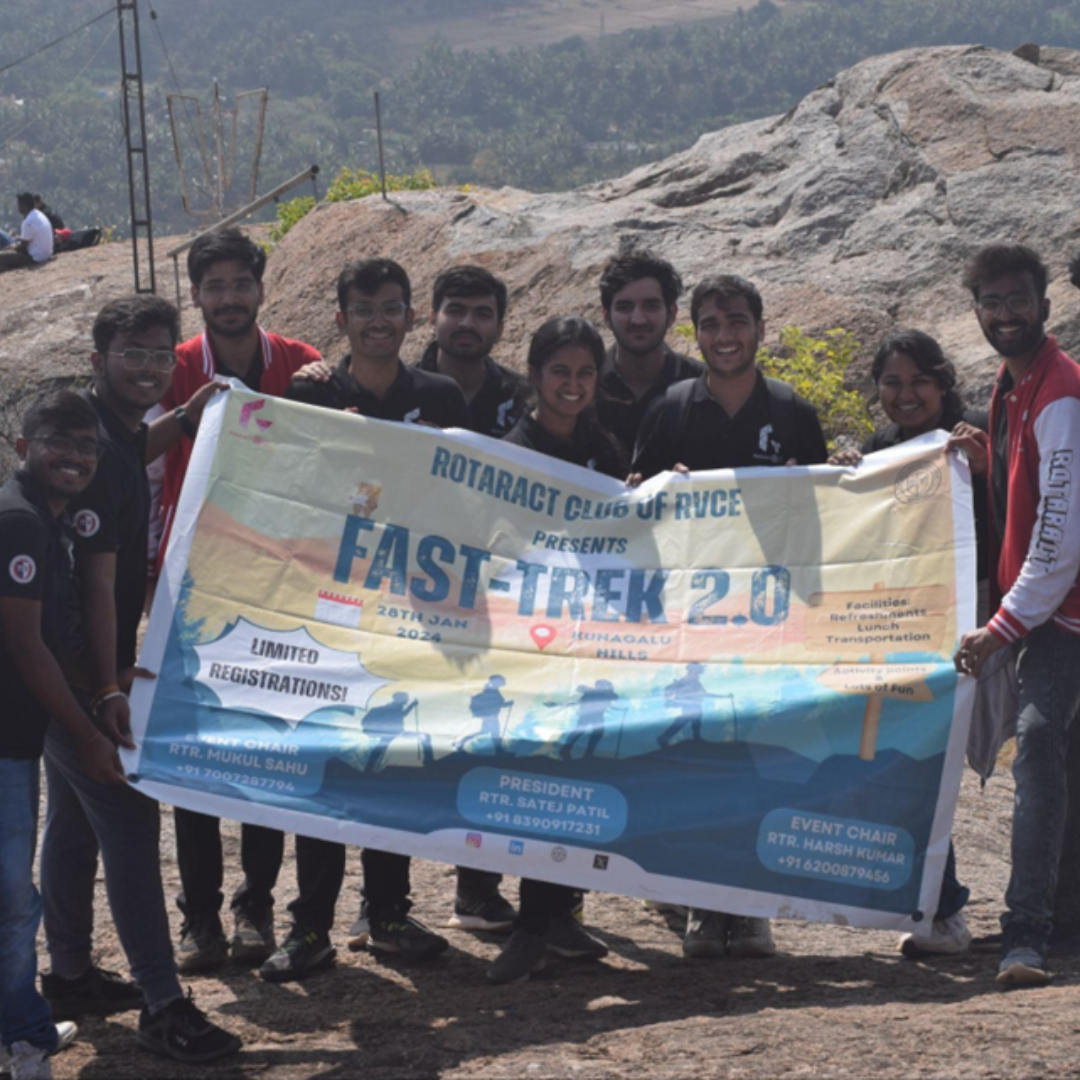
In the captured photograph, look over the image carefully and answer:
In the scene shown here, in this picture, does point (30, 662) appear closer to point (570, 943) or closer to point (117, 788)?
point (117, 788)

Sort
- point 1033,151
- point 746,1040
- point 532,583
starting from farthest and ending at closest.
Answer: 1. point 1033,151
2. point 532,583
3. point 746,1040

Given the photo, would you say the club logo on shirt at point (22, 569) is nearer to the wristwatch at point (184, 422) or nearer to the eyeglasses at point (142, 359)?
the eyeglasses at point (142, 359)

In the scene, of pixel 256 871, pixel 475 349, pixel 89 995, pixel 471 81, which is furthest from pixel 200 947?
pixel 471 81

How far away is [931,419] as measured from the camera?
5.38m

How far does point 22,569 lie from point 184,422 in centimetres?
127

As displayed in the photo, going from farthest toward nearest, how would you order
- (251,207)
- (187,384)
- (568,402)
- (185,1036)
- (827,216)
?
(251,207) < (827,216) < (187,384) < (568,402) < (185,1036)

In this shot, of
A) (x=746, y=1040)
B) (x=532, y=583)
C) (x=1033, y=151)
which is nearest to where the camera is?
(x=746, y=1040)

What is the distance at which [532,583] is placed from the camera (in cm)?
517

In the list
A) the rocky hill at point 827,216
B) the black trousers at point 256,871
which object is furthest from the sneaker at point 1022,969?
A: the rocky hill at point 827,216

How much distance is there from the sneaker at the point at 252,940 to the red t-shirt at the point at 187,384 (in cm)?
129

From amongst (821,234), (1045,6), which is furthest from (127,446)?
(1045,6)

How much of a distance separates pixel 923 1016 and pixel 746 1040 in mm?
539

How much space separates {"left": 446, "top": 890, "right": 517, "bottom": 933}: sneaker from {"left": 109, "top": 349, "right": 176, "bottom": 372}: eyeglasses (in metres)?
2.34

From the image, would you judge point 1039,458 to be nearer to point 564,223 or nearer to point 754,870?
point 754,870
